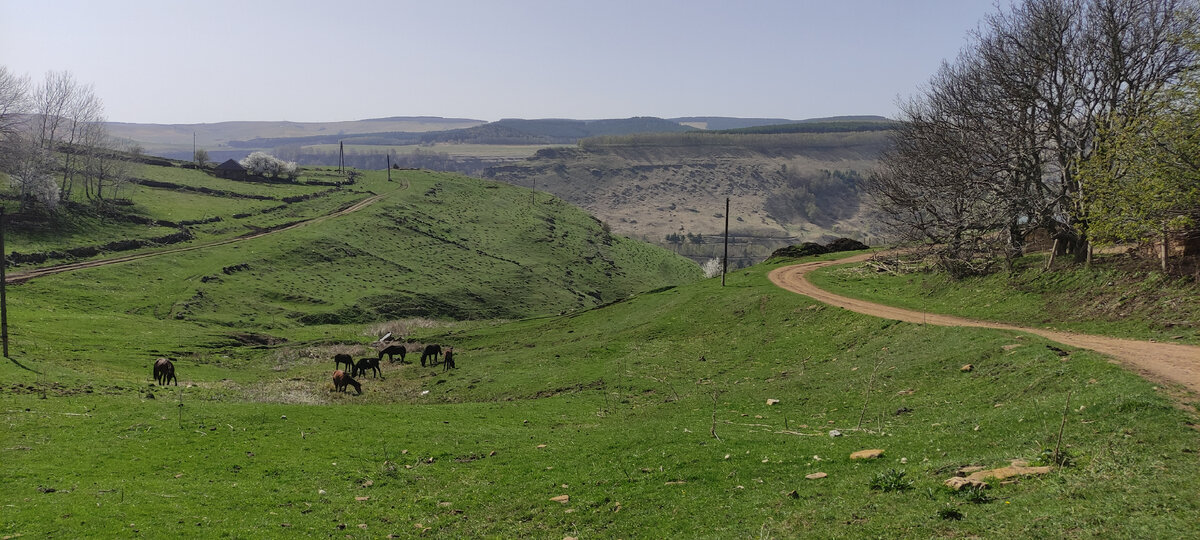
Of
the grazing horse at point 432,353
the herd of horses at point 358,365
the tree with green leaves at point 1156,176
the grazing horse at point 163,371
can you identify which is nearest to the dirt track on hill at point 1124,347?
the tree with green leaves at point 1156,176

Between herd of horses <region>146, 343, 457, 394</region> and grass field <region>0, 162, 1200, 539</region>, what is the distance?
1.27 meters

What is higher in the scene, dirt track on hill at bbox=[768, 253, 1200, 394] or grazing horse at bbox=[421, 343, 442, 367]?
dirt track on hill at bbox=[768, 253, 1200, 394]

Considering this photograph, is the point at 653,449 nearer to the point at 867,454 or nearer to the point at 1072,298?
the point at 867,454

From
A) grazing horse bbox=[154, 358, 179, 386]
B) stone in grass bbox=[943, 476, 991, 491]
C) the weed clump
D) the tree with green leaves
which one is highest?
the tree with green leaves

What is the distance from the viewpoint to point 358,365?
4712cm

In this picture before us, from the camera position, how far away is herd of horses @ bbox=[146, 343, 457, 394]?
40466mm

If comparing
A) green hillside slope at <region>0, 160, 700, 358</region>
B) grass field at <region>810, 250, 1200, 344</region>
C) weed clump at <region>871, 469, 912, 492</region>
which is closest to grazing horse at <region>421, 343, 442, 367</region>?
green hillside slope at <region>0, 160, 700, 358</region>

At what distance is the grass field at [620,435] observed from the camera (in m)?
14.8

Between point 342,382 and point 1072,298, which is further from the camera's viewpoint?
point 342,382

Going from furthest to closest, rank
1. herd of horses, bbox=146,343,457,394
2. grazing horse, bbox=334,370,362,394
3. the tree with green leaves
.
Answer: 1. grazing horse, bbox=334,370,362,394
2. herd of horses, bbox=146,343,457,394
3. the tree with green leaves

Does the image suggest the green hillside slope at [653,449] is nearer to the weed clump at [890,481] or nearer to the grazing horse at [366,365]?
the weed clump at [890,481]

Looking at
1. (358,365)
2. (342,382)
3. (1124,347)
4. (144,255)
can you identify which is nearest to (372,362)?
(358,365)

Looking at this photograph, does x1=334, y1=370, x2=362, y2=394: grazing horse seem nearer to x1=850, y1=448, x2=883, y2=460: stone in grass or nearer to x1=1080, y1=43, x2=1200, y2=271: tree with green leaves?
x1=850, y1=448, x2=883, y2=460: stone in grass

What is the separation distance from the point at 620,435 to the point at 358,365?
28703 mm
